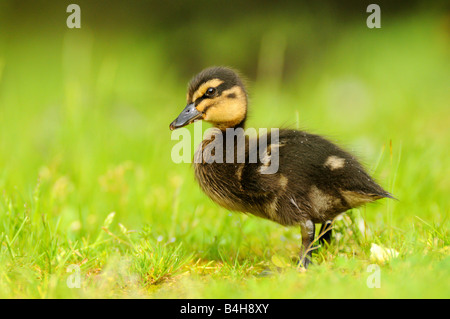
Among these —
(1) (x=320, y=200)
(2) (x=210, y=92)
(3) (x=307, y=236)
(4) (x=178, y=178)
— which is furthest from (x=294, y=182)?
(4) (x=178, y=178)

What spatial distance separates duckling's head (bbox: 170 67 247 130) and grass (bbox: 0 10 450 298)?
306 mm

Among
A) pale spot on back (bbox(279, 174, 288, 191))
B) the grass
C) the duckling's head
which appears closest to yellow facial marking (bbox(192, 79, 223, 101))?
the duckling's head

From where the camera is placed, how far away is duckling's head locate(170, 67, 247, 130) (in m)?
3.05

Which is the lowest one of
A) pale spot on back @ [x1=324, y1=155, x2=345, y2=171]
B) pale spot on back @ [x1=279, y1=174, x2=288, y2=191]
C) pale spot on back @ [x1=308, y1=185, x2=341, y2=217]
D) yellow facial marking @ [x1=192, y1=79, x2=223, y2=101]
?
pale spot on back @ [x1=308, y1=185, x2=341, y2=217]

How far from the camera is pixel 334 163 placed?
2727 millimetres

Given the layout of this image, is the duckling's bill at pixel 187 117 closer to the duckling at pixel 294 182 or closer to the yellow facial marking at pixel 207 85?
the yellow facial marking at pixel 207 85

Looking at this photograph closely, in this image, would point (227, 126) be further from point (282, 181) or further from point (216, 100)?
point (282, 181)

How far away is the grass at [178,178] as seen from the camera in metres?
2.55

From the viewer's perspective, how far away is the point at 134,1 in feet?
25.0

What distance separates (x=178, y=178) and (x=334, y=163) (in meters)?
1.82

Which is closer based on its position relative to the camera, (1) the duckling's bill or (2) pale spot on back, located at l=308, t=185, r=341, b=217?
(2) pale spot on back, located at l=308, t=185, r=341, b=217

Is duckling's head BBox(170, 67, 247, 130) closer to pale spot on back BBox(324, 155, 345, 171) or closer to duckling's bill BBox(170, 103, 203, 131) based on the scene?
duckling's bill BBox(170, 103, 203, 131)

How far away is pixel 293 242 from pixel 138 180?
156cm

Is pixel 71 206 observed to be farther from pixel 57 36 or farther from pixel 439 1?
pixel 439 1
